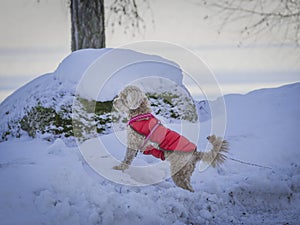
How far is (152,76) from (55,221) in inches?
142

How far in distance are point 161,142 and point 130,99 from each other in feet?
1.72

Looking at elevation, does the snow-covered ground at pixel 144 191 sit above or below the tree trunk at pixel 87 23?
below

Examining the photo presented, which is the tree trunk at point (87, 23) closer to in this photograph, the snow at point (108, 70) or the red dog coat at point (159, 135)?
the snow at point (108, 70)

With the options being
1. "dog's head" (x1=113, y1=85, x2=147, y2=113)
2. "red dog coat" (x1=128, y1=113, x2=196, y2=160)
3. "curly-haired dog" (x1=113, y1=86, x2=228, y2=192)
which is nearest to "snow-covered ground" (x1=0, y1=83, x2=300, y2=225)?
"curly-haired dog" (x1=113, y1=86, x2=228, y2=192)

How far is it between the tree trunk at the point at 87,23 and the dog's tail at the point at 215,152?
157 inches

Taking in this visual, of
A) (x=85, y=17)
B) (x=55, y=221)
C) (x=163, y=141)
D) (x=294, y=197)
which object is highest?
(x=85, y=17)

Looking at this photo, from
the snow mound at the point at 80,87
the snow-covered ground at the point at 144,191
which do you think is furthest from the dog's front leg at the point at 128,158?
the snow mound at the point at 80,87

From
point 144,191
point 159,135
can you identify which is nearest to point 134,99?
point 159,135

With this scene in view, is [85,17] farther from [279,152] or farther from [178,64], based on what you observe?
[279,152]

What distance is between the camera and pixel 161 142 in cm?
377

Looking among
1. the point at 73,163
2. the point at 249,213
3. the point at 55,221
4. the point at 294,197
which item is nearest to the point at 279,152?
the point at 294,197

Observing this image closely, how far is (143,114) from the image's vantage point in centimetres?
388

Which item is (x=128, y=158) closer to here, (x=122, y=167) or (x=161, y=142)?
(x=122, y=167)

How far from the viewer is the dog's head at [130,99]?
3.86m
